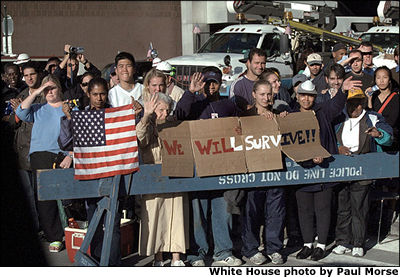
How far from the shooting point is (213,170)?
6715mm

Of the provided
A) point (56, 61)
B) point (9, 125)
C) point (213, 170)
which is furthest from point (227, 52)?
point (213, 170)

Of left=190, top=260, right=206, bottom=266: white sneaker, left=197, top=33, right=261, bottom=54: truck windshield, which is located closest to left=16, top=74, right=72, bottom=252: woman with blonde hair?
left=190, top=260, right=206, bottom=266: white sneaker

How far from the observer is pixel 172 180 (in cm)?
664

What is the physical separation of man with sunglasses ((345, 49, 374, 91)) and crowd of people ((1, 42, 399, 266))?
1209 mm

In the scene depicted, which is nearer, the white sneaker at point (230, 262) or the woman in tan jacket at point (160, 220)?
the woman in tan jacket at point (160, 220)

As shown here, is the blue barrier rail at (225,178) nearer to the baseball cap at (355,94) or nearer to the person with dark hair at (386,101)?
the baseball cap at (355,94)

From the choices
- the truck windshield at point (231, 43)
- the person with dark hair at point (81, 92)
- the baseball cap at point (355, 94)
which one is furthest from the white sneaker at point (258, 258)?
the truck windshield at point (231, 43)

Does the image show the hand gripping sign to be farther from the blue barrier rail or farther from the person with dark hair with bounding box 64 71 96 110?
the person with dark hair with bounding box 64 71 96 110

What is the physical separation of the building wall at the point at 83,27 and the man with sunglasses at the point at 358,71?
13438 millimetres

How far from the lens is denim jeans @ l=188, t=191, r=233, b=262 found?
24.0ft

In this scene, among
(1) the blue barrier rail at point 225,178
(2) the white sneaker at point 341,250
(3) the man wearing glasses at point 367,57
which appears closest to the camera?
(1) the blue barrier rail at point 225,178

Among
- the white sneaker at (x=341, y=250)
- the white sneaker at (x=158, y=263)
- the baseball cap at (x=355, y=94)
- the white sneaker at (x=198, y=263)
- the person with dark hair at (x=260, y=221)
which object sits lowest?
the white sneaker at (x=341, y=250)

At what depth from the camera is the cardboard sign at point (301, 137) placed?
7.00m

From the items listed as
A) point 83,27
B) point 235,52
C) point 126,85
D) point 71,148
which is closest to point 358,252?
point 126,85
